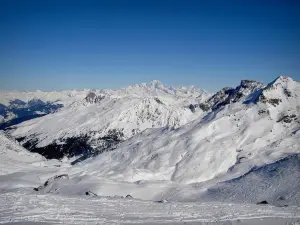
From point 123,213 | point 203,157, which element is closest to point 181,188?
point 123,213

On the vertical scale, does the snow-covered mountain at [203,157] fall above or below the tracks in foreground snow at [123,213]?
above

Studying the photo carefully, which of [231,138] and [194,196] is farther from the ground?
[231,138]

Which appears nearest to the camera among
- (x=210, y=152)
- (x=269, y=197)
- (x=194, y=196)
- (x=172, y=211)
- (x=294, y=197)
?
(x=172, y=211)

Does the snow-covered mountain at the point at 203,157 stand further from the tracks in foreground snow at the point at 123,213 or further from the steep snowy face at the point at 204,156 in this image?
the tracks in foreground snow at the point at 123,213

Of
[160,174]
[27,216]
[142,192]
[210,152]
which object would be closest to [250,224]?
[27,216]

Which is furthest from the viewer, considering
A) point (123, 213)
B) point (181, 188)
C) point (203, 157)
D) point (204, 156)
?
point (204, 156)

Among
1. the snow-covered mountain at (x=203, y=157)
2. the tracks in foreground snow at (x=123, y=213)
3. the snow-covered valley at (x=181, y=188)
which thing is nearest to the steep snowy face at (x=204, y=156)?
the snow-covered mountain at (x=203, y=157)

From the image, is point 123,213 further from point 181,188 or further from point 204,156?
point 204,156

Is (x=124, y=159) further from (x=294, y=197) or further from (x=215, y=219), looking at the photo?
(x=215, y=219)
